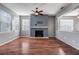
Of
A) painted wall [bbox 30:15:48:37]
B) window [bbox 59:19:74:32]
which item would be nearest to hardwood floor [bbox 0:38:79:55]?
painted wall [bbox 30:15:48:37]

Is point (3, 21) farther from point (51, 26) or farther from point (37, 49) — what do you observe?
point (51, 26)

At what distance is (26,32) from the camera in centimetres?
1319

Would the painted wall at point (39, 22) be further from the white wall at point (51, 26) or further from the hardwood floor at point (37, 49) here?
the hardwood floor at point (37, 49)

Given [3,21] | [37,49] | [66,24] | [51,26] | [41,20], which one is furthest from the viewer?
[51,26]

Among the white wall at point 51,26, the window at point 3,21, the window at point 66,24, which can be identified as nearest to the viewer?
the window at point 3,21

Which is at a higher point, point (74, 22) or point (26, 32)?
point (74, 22)

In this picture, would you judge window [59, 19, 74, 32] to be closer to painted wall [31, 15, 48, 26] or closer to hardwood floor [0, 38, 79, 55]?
painted wall [31, 15, 48, 26]

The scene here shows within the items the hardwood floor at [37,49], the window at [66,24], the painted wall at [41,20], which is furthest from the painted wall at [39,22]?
the hardwood floor at [37,49]

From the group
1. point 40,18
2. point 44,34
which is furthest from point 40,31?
point 40,18

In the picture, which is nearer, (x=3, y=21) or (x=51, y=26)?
(x=3, y=21)

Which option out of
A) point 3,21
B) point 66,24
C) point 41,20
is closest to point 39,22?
point 41,20

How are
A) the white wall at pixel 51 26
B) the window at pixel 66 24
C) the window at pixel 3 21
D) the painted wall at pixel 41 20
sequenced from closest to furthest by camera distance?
1. the window at pixel 3 21
2. the painted wall at pixel 41 20
3. the window at pixel 66 24
4. the white wall at pixel 51 26
